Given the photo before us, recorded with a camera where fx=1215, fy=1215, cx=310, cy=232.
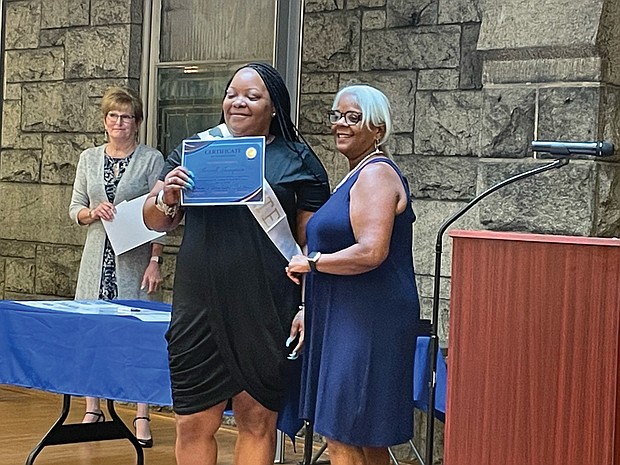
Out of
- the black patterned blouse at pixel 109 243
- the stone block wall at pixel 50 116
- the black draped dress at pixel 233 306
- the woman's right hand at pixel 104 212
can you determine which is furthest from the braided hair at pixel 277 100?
the stone block wall at pixel 50 116

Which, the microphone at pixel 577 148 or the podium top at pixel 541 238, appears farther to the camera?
the microphone at pixel 577 148

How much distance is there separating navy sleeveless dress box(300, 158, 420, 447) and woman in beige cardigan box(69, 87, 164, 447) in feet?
7.07

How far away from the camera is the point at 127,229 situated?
5.15 meters

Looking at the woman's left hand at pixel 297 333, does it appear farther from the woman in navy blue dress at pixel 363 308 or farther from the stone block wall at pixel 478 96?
the stone block wall at pixel 478 96

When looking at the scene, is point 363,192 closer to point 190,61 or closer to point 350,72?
point 350,72

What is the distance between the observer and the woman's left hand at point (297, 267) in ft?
10.3

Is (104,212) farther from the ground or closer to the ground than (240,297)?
farther from the ground

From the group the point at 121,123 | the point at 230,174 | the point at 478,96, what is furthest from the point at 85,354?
the point at 478,96

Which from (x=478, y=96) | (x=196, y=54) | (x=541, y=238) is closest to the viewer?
(x=541, y=238)

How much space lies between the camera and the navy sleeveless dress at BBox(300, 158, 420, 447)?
313 centimetres

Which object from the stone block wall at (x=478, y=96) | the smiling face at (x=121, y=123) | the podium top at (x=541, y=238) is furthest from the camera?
the smiling face at (x=121, y=123)

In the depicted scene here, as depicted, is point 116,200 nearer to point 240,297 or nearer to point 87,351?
point 87,351

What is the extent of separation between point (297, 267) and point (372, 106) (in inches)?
18.8

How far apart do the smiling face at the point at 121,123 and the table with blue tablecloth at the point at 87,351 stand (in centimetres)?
110
